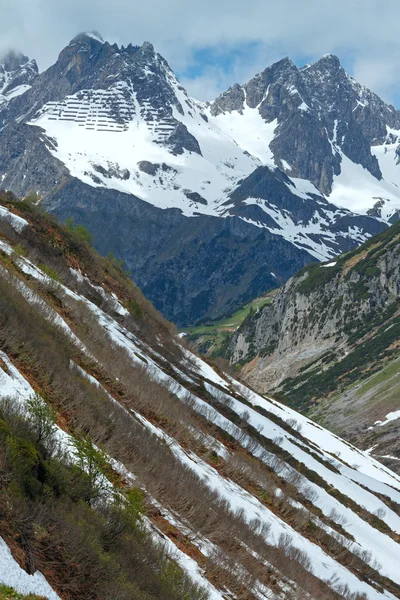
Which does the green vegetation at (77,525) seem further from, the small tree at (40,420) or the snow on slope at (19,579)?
the snow on slope at (19,579)

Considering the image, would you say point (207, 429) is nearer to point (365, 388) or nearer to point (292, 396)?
point (365, 388)

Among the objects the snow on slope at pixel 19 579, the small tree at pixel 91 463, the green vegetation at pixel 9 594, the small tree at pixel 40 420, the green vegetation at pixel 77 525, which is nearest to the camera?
the green vegetation at pixel 9 594

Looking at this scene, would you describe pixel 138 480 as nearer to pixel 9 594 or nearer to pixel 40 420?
pixel 40 420

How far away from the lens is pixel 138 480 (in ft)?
52.5

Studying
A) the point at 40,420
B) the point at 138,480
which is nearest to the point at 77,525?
the point at 40,420

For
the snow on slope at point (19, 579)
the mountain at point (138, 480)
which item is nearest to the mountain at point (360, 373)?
the mountain at point (138, 480)

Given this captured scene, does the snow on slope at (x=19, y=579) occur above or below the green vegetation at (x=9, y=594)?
above

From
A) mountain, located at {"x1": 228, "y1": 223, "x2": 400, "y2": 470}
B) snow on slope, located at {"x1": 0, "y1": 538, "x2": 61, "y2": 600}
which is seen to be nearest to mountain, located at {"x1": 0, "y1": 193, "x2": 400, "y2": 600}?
snow on slope, located at {"x1": 0, "y1": 538, "x2": 61, "y2": 600}

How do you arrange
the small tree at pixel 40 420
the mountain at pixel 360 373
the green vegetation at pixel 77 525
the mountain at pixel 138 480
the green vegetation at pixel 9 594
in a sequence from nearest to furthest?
1. the green vegetation at pixel 9 594
2. the green vegetation at pixel 77 525
3. the mountain at pixel 138 480
4. the small tree at pixel 40 420
5. the mountain at pixel 360 373

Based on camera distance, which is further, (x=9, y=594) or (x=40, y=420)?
(x=40, y=420)

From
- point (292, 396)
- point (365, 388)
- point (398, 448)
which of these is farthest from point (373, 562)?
point (292, 396)

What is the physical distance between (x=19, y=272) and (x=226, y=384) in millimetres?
21912

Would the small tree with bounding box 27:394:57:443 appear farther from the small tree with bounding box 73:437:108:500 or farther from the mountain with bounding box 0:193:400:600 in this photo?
the small tree with bounding box 73:437:108:500

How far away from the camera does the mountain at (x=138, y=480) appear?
1085 centimetres
